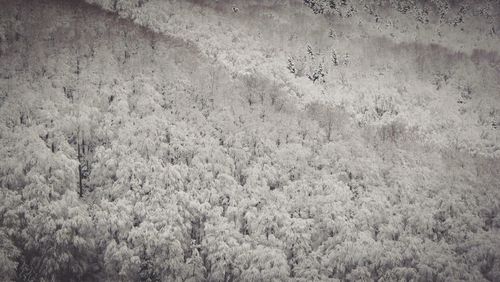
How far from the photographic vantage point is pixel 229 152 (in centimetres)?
1499

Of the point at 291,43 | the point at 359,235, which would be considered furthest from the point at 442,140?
the point at 291,43

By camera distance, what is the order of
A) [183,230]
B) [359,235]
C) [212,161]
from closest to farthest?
1. [183,230]
2. [359,235]
3. [212,161]

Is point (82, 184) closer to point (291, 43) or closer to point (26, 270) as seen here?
point (26, 270)

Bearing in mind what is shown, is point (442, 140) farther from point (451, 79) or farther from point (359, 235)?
point (359, 235)

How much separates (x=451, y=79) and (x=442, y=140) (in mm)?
6087

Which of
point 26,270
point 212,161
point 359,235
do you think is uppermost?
point 212,161

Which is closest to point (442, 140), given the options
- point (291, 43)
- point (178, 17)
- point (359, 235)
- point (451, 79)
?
point (451, 79)

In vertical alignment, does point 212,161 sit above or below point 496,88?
below

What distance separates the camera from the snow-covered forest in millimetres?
11516

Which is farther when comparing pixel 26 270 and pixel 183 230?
pixel 183 230

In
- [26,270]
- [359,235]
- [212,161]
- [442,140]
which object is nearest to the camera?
[26,270]

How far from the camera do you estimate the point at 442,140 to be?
17750mm

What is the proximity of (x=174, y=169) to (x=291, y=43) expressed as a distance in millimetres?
12484

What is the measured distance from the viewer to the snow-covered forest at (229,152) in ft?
37.8
